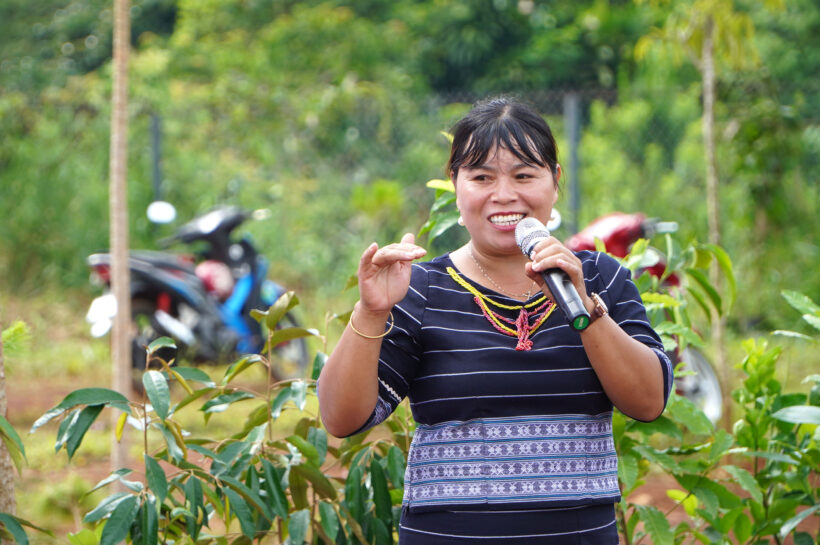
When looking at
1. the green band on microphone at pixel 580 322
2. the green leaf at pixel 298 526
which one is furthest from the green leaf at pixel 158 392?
the green band on microphone at pixel 580 322

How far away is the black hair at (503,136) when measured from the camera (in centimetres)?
180

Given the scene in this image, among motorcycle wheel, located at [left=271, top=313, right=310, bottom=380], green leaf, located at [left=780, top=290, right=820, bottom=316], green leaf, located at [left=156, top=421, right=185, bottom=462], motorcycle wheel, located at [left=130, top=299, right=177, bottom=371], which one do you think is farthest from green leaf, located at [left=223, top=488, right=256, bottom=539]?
motorcycle wheel, located at [left=271, top=313, right=310, bottom=380]

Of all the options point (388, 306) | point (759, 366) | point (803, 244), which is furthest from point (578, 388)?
point (803, 244)

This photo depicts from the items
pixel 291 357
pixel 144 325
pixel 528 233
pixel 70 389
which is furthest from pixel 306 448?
pixel 70 389

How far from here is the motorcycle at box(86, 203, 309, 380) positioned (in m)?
6.27

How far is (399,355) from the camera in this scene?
176cm

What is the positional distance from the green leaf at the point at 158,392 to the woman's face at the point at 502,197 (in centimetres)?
68

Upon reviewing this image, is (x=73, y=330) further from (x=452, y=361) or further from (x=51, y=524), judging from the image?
(x=452, y=361)

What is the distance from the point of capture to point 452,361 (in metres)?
1.74

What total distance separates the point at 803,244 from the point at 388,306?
706 centimetres

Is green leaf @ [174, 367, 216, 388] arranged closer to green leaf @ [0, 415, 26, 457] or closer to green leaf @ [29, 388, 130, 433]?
green leaf @ [29, 388, 130, 433]

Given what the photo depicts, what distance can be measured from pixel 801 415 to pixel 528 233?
0.92 m

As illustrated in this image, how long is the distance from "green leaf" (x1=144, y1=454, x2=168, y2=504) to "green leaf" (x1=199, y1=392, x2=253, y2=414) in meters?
0.30

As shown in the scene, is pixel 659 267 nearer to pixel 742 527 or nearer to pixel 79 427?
pixel 742 527
